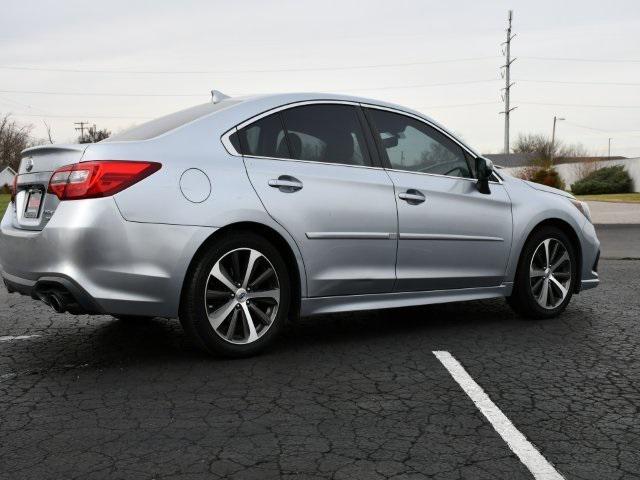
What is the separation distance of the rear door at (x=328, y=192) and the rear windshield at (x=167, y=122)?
340mm

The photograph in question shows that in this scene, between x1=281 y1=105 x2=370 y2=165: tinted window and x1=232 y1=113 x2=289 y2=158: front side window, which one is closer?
x1=232 y1=113 x2=289 y2=158: front side window

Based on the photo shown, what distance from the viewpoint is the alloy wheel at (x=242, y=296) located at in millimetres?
4746

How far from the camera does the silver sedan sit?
14.6 feet

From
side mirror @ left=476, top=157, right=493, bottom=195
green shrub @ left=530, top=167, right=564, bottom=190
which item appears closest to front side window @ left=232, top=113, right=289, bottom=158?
side mirror @ left=476, top=157, right=493, bottom=195

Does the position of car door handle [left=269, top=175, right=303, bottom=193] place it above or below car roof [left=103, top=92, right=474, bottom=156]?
below

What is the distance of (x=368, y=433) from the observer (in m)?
3.54

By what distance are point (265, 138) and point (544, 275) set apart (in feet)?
8.70

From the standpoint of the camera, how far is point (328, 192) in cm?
510

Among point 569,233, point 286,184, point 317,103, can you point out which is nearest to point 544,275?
point 569,233

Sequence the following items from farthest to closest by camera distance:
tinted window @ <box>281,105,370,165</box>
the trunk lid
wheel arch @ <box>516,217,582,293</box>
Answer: wheel arch @ <box>516,217,582,293</box>, tinted window @ <box>281,105,370,165</box>, the trunk lid

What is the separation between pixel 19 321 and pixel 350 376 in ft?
10.3

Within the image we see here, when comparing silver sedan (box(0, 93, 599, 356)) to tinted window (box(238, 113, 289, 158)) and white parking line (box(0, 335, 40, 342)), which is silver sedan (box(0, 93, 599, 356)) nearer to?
tinted window (box(238, 113, 289, 158))

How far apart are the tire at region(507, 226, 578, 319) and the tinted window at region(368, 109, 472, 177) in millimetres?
822

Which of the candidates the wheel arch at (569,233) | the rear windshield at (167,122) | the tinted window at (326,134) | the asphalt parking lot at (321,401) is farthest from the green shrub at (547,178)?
the rear windshield at (167,122)
